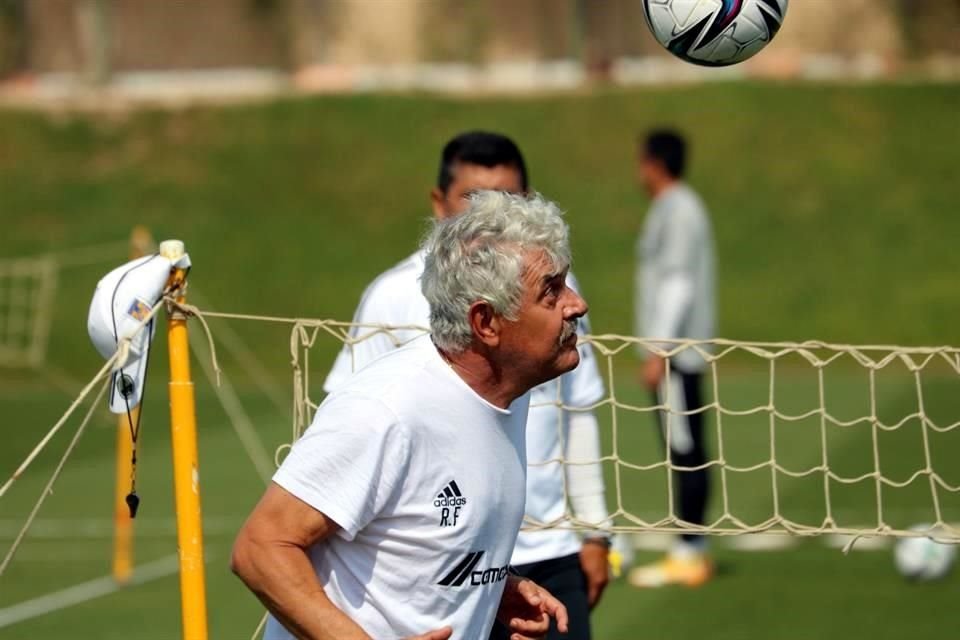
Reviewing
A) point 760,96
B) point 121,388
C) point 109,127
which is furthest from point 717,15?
point 109,127

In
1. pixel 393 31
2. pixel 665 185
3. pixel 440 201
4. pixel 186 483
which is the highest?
pixel 393 31

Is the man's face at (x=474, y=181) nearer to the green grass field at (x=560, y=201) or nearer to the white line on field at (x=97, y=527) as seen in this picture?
the white line on field at (x=97, y=527)

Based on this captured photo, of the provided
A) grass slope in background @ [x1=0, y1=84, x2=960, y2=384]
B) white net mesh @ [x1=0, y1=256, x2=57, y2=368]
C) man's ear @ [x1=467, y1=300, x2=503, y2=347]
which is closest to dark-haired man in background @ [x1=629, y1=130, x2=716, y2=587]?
man's ear @ [x1=467, y1=300, x2=503, y2=347]

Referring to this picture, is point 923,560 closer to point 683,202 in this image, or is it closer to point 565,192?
point 683,202

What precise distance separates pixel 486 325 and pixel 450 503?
40cm

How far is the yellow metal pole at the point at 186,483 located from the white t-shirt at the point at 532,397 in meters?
0.86

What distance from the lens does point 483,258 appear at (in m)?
3.57

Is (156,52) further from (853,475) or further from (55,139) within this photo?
(853,475)

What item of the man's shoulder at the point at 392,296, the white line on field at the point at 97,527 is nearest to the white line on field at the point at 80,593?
the white line on field at the point at 97,527

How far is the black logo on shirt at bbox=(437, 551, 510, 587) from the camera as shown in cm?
359

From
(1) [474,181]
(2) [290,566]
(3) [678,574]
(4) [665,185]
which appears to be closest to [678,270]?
(4) [665,185]

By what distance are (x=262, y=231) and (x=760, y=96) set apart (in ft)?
27.6

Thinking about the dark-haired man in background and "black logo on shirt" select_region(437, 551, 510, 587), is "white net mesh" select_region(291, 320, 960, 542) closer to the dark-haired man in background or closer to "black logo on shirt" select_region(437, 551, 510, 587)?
the dark-haired man in background

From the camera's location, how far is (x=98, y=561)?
1005cm
